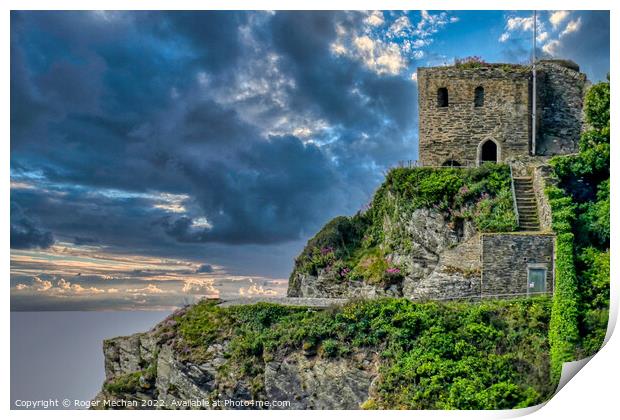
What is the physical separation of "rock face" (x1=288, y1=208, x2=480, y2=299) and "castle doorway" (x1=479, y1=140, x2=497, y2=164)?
9.28 feet

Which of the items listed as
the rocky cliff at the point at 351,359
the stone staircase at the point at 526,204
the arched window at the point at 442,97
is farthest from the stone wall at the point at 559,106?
the rocky cliff at the point at 351,359

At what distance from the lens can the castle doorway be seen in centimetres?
2736

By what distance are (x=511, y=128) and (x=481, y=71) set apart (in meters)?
1.82

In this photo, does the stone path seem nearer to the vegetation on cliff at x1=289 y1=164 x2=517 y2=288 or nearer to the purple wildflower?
the vegetation on cliff at x1=289 y1=164 x2=517 y2=288

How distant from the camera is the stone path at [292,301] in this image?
24.0 m

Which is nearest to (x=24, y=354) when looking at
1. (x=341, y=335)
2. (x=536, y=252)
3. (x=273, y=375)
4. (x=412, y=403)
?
(x=273, y=375)

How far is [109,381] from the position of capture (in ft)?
86.6

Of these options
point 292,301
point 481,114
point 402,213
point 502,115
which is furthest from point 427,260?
point 502,115

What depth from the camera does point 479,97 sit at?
27.4 meters

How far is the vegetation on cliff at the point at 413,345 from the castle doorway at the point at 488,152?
225 inches

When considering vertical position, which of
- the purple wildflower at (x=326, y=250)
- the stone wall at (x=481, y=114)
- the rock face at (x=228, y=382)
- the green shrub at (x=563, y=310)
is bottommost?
the rock face at (x=228, y=382)

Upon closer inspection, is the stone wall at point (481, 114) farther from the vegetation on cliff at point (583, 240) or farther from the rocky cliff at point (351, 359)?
the rocky cliff at point (351, 359)

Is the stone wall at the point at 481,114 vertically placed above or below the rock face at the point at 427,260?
above

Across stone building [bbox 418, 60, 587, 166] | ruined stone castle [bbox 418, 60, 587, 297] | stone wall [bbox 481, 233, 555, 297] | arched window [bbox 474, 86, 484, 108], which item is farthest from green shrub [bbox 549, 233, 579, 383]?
arched window [bbox 474, 86, 484, 108]
